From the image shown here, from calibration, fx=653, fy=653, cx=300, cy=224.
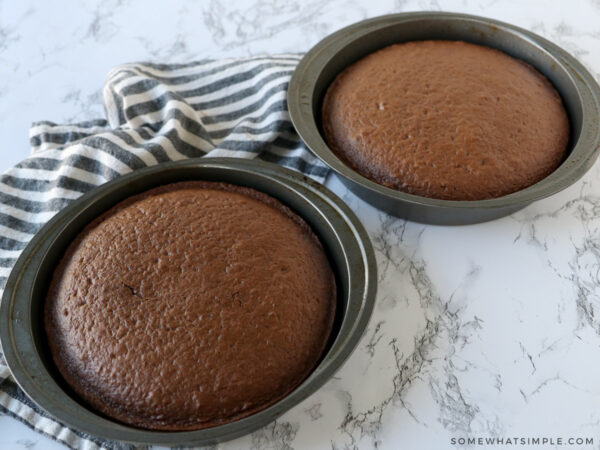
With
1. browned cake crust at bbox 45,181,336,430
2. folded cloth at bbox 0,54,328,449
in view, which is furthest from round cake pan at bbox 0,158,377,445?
folded cloth at bbox 0,54,328,449

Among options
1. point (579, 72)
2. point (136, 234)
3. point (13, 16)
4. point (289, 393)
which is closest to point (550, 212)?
point (579, 72)

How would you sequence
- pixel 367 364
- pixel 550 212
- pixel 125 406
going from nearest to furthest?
pixel 125 406
pixel 367 364
pixel 550 212

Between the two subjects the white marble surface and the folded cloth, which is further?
the folded cloth

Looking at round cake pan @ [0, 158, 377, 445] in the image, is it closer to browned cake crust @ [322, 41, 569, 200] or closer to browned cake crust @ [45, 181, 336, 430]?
browned cake crust @ [45, 181, 336, 430]

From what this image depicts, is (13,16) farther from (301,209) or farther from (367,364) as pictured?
(367,364)

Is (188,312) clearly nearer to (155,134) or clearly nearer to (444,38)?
(155,134)

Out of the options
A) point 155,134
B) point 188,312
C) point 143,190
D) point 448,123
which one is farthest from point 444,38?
point 188,312

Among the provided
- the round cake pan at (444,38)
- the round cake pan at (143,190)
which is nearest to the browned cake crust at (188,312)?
the round cake pan at (143,190)
